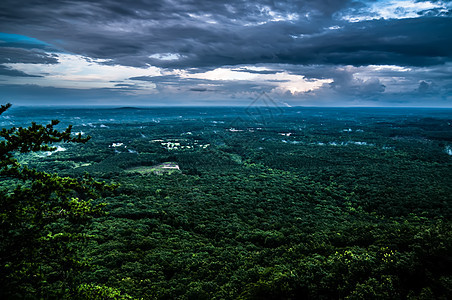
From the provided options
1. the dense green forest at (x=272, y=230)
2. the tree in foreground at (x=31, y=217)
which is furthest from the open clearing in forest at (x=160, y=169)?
the tree in foreground at (x=31, y=217)

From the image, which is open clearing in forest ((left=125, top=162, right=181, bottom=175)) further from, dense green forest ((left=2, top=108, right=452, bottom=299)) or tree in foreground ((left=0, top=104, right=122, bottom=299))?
tree in foreground ((left=0, top=104, right=122, bottom=299))

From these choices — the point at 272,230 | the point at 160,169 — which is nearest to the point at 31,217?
the point at 272,230

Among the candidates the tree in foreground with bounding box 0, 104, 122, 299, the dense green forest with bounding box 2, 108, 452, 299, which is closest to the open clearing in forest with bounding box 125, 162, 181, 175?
the dense green forest with bounding box 2, 108, 452, 299

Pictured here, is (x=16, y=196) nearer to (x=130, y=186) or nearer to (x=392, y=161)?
(x=130, y=186)

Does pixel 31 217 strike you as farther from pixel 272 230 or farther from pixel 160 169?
pixel 160 169

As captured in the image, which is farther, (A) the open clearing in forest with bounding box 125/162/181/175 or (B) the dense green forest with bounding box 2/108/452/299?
(A) the open clearing in forest with bounding box 125/162/181/175

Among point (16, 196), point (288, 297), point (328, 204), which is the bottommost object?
point (328, 204)

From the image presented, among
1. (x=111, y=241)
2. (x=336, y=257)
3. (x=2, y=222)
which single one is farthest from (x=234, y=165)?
(x=2, y=222)

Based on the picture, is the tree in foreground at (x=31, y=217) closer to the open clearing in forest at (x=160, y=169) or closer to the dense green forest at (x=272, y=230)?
the dense green forest at (x=272, y=230)
